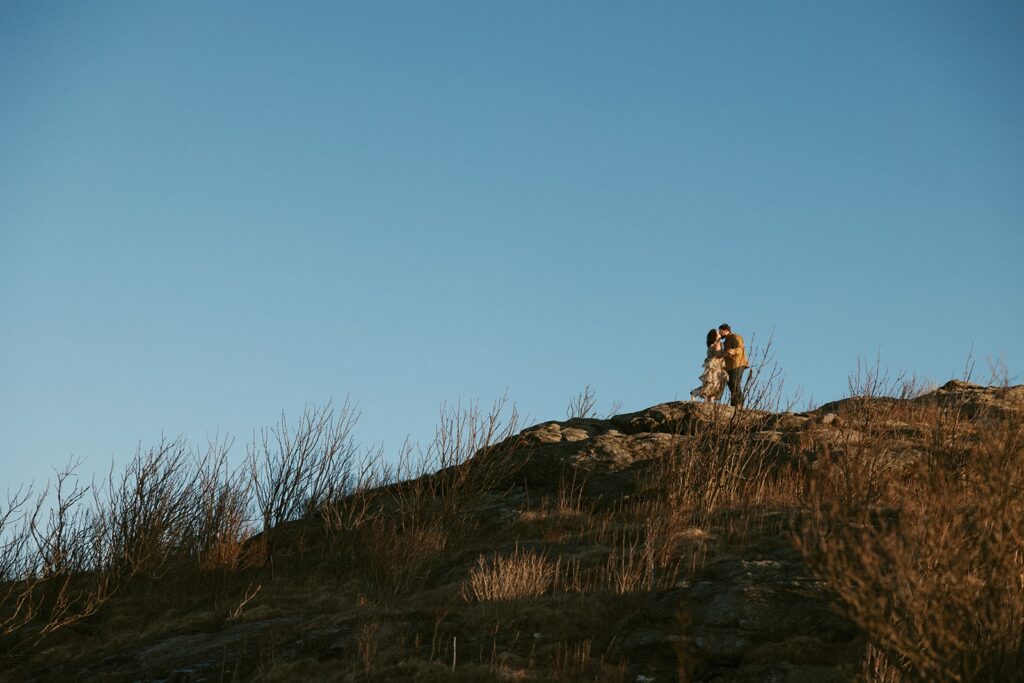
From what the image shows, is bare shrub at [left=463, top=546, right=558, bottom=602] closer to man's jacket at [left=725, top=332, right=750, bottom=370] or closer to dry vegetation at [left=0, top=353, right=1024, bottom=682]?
dry vegetation at [left=0, top=353, right=1024, bottom=682]

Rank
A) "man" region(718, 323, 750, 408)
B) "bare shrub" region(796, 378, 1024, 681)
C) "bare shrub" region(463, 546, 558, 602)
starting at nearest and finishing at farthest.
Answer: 1. "bare shrub" region(796, 378, 1024, 681)
2. "bare shrub" region(463, 546, 558, 602)
3. "man" region(718, 323, 750, 408)

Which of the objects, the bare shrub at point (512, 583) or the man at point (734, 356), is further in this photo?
the man at point (734, 356)

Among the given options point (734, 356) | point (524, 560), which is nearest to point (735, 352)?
point (734, 356)

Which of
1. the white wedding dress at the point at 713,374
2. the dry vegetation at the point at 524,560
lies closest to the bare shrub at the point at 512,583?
the dry vegetation at the point at 524,560

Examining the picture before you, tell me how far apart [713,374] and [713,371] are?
62mm

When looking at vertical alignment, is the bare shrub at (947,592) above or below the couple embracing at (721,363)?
below

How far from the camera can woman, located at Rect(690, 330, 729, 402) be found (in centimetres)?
1944

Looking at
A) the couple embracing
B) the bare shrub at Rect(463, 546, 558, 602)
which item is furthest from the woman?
the bare shrub at Rect(463, 546, 558, 602)

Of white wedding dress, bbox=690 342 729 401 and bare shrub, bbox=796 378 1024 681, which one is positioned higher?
white wedding dress, bbox=690 342 729 401

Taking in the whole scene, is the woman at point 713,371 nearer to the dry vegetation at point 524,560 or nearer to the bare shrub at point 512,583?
the dry vegetation at point 524,560

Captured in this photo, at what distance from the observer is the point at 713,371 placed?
19469 mm

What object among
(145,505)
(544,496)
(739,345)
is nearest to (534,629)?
(544,496)

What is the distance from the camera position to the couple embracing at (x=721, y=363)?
1934 centimetres

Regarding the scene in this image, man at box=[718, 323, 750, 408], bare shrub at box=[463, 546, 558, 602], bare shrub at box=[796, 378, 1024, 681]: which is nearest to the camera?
bare shrub at box=[796, 378, 1024, 681]
